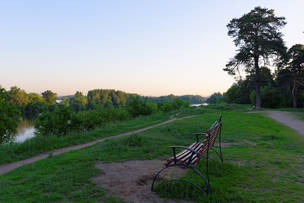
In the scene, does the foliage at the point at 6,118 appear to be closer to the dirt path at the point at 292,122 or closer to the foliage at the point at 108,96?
the dirt path at the point at 292,122

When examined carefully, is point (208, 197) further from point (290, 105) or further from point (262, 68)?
point (290, 105)

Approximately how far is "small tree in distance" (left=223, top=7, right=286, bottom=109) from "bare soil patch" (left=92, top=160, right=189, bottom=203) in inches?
1042

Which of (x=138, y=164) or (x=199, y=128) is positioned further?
(x=199, y=128)

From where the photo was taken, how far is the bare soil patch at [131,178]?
3385 mm

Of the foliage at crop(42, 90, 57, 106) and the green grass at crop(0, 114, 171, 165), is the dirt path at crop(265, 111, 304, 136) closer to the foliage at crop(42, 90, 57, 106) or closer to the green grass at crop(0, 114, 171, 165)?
the green grass at crop(0, 114, 171, 165)

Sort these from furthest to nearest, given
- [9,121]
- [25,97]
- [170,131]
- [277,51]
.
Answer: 1. [25,97]
2. [277,51]
3. [9,121]
4. [170,131]

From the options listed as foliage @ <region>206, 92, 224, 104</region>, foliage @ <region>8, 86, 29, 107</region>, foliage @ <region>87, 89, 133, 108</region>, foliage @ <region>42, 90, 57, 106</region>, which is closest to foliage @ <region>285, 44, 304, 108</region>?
foliage @ <region>206, 92, 224, 104</region>

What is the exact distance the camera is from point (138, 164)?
16.9 ft

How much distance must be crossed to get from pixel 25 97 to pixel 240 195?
9365cm

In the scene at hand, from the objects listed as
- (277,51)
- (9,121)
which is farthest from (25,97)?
(277,51)

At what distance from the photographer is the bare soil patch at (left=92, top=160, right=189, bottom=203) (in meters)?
3.39

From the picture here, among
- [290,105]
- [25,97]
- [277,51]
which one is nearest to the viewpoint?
[277,51]

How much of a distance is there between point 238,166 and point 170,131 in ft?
18.8

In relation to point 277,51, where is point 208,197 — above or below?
below
